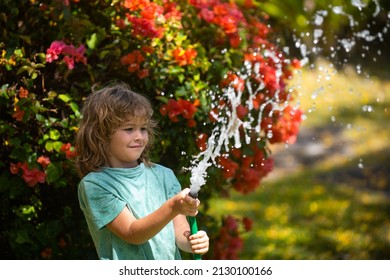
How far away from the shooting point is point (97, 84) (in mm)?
2855

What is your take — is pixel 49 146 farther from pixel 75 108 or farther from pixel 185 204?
pixel 185 204

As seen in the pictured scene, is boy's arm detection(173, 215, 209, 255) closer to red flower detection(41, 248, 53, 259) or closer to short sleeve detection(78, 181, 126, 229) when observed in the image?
short sleeve detection(78, 181, 126, 229)

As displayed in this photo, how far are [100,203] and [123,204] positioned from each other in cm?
6

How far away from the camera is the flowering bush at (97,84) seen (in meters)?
2.78

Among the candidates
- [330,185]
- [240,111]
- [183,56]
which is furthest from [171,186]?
[330,185]

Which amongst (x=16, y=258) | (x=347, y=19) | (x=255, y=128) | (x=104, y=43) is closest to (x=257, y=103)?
(x=255, y=128)

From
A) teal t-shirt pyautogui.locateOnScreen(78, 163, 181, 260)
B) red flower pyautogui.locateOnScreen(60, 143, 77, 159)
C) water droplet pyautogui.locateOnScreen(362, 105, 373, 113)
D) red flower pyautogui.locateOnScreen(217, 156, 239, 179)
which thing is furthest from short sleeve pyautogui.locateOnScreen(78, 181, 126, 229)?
water droplet pyautogui.locateOnScreen(362, 105, 373, 113)

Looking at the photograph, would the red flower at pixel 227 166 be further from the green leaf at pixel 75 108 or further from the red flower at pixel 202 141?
the green leaf at pixel 75 108

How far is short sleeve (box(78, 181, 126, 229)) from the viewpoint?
6.73 feet

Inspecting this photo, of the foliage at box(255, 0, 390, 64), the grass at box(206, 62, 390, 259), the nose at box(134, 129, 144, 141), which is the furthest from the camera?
the grass at box(206, 62, 390, 259)

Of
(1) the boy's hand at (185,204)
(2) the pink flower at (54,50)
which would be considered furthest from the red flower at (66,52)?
(1) the boy's hand at (185,204)

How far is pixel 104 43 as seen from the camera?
9.70 feet

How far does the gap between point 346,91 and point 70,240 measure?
3701mm

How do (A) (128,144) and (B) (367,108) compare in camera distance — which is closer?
(A) (128,144)
